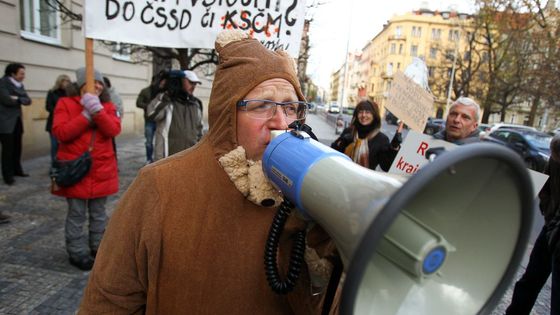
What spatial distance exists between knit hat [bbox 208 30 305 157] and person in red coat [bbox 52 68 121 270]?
226cm

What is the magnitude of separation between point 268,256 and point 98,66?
10.3 metres

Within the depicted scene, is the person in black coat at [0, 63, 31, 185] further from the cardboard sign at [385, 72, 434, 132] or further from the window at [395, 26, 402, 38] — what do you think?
the window at [395, 26, 402, 38]

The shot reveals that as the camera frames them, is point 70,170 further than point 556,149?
Yes

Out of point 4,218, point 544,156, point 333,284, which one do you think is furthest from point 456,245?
point 544,156

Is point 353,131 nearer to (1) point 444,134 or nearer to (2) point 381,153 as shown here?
(2) point 381,153

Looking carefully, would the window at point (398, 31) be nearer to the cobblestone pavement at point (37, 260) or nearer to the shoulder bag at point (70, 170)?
the cobblestone pavement at point (37, 260)

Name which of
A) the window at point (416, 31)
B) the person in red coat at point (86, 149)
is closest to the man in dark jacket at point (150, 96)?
the person in red coat at point (86, 149)

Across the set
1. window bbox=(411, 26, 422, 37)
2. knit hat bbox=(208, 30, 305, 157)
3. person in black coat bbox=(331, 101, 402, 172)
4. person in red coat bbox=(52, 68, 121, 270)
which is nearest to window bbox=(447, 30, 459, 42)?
window bbox=(411, 26, 422, 37)

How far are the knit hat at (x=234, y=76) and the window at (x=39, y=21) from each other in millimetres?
7839

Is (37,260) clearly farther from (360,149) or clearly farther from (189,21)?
(360,149)

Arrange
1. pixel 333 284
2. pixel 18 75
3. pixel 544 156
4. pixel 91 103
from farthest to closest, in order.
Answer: pixel 544 156 < pixel 18 75 < pixel 91 103 < pixel 333 284

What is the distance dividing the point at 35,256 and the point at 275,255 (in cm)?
349

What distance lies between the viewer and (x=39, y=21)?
26.3 feet

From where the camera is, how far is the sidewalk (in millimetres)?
2891
